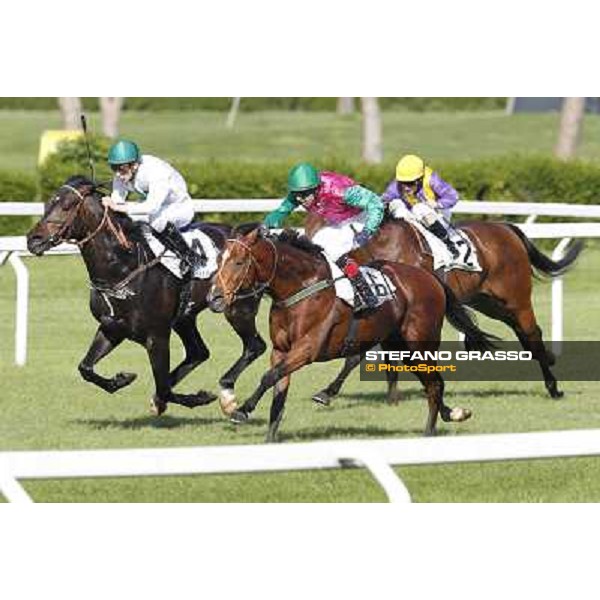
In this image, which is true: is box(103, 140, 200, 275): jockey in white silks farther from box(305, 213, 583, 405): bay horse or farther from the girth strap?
the girth strap

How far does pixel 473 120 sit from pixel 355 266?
104 feet

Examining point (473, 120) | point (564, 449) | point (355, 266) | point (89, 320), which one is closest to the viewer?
point (564, 449)

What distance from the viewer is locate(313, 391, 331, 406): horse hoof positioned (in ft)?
36.8

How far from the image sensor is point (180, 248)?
10859 mm

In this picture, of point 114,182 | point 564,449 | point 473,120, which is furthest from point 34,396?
point 473,120

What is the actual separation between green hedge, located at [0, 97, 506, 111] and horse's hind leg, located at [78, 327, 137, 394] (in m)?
34.9

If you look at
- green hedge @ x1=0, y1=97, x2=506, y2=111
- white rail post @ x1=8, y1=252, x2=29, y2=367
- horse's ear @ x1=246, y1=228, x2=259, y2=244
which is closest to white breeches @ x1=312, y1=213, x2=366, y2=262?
horse's ear @ x1=246, y1=228, x2=259, y2=244

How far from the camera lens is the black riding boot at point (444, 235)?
11656 millimetres

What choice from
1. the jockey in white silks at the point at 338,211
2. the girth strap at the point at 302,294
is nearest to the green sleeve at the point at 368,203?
the jockey in white silks at the point at 338,211

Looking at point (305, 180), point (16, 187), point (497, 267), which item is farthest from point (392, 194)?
point (16, 187)

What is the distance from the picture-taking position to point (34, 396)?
11.6 meters

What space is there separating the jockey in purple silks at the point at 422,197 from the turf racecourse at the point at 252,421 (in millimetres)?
1041

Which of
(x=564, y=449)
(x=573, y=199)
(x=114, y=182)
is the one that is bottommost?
(x=573, y=199)
